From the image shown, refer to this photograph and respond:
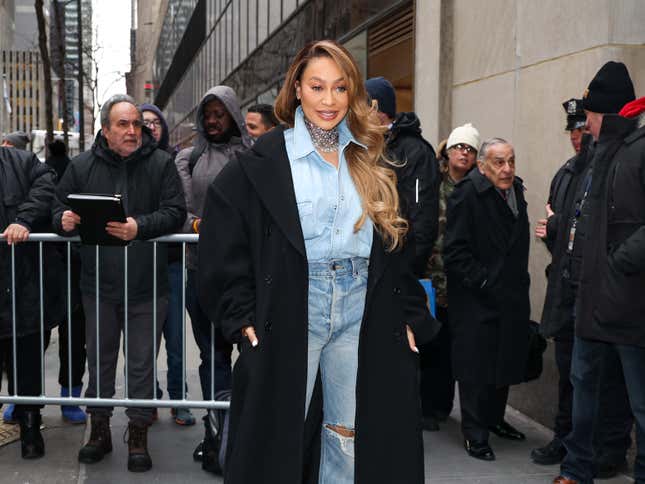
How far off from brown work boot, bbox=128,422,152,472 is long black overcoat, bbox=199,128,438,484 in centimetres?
198

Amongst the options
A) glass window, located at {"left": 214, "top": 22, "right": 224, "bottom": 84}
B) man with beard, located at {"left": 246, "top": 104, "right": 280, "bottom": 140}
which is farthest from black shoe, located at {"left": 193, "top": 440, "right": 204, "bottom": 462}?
glass window, located at {"left": 214, "top": 22, "right": 224, "bottom": 84}

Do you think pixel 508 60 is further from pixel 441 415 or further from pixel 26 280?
pixel 26 280

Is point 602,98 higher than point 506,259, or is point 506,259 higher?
point 602,98

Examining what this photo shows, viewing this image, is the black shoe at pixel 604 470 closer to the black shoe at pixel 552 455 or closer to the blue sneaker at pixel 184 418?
the black shoe at pixel 552 455

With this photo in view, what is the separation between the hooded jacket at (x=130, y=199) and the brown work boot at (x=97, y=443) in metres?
0.76

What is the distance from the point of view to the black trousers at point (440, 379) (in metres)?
6.25

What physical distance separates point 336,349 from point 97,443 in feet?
8.28

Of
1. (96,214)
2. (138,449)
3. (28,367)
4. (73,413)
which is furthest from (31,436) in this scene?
(96,214)

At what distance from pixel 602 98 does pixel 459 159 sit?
1.77m

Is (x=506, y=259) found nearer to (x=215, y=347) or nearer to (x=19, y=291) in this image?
(x=215, y=347)

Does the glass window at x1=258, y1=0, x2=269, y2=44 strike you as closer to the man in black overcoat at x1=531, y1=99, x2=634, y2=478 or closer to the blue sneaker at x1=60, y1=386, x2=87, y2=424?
the blue sneaker at x1=60, y1=386, x2=87, y2=424

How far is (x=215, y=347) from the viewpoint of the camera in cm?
554

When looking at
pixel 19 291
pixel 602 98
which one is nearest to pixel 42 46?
pixel 19 291

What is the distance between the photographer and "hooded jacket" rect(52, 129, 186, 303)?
17.1ft
